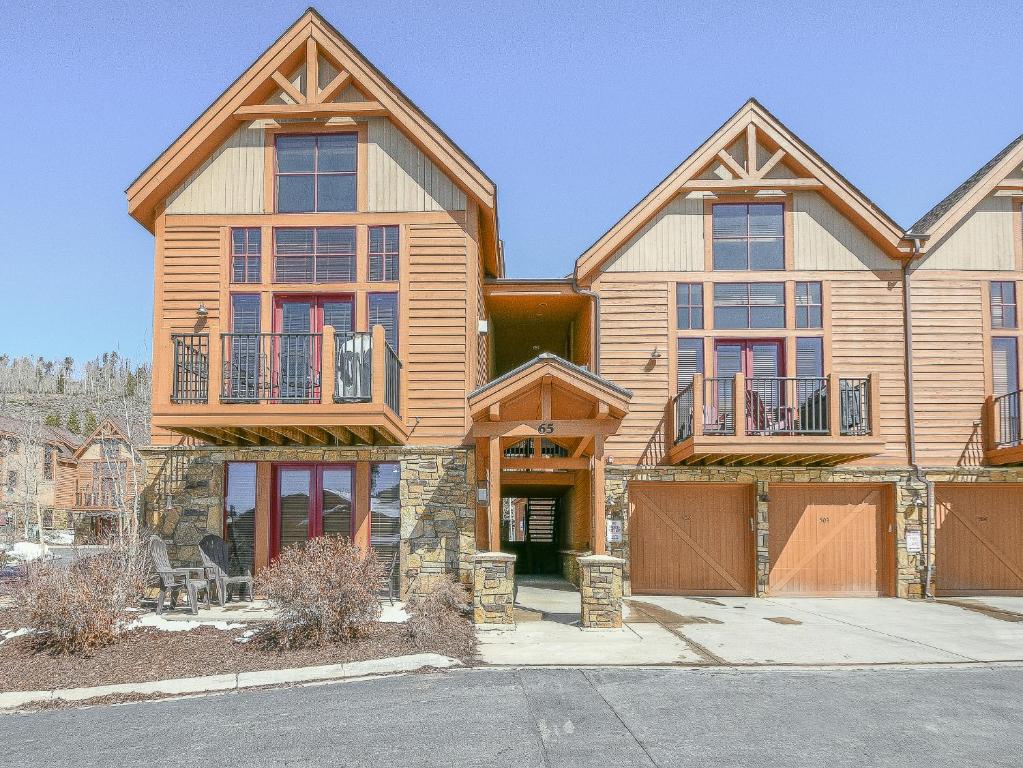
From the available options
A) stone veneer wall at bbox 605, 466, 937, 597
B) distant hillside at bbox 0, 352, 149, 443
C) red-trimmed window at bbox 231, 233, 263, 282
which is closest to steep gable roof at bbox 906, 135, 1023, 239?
stone veneer wall at bbox 605, 466, 937, 597

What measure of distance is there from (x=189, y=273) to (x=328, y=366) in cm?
396

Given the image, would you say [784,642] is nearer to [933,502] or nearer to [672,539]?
[672,539]

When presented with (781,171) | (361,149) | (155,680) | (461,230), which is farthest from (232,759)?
(781,171)

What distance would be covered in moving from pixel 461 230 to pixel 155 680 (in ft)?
26.7

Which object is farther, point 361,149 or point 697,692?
point 361,149

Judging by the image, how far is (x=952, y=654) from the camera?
9.38 meters

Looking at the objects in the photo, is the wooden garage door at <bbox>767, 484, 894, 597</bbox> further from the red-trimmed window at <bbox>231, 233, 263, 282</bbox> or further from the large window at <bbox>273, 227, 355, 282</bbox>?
the red-trimmed window at <bbox>231, 233, 263, 282</bbox>

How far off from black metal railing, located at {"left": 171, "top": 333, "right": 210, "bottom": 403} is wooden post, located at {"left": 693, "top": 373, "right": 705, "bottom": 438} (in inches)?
290

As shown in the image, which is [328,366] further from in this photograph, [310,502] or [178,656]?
[178,656]

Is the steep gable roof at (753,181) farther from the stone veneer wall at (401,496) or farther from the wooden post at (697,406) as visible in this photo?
the stone veneer wall at (401,496)

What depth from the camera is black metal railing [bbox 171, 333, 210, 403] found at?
11.6 metres

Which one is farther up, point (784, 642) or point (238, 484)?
point (238, 484)

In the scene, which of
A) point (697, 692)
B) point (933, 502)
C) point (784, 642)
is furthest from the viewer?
point (933, 502)

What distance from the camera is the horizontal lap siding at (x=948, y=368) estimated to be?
14812 millimetres
